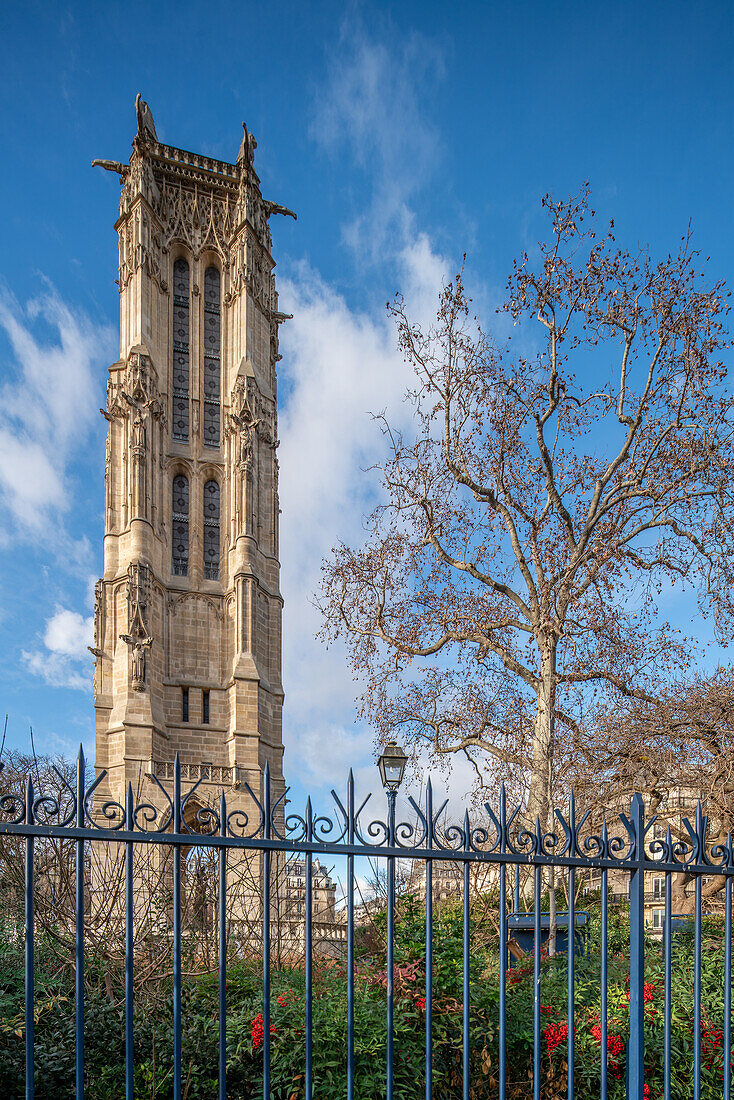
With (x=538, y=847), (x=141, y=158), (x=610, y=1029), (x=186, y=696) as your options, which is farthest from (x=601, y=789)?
(x=141, y=158)

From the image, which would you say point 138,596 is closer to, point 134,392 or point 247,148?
point 134,392

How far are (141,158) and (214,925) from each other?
2955cm

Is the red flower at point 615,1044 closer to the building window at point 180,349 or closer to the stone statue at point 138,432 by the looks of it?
the stone statue at point 138,432

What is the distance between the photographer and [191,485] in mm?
30016

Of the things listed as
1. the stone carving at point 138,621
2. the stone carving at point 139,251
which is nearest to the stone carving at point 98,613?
the stone carving at point 138,621

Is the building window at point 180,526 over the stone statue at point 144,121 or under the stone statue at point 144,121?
under

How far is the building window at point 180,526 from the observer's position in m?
29.5

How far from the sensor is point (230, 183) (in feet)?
Answer: 109

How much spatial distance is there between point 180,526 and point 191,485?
1.44 m

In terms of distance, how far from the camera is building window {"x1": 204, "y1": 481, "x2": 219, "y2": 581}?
29.7 meters

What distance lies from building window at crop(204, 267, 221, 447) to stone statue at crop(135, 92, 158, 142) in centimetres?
497

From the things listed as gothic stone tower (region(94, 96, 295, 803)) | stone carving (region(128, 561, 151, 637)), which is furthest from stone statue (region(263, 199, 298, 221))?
stone carving (region(128, 561, 151, 637))

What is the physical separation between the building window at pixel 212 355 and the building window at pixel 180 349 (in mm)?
687

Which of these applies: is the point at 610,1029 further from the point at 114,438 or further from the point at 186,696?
the point at 114,438
